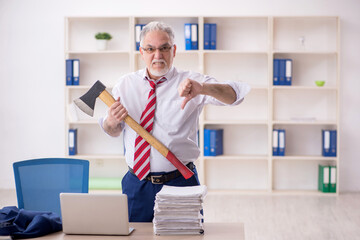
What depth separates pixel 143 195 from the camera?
2.65 meters

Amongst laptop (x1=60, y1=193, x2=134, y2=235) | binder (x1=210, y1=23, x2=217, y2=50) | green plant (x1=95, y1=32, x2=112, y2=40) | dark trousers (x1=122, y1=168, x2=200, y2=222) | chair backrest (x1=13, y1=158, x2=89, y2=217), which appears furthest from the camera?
green plant (x1=95, y1=32, x2=112, y2=40)

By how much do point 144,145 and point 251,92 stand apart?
3.78 metres

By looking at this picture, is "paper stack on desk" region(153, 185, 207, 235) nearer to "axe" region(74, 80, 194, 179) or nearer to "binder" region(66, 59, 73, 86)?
"axe" region(74, 80, 194, 179)

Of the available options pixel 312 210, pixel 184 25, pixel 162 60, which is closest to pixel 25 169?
pixel 162 60

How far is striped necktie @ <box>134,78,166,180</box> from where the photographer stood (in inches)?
104

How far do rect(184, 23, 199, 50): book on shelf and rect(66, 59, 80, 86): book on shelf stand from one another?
1.32m

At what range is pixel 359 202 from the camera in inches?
224

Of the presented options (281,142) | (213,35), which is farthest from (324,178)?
(213,35)

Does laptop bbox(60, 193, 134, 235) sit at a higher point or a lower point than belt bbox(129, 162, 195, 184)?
lower

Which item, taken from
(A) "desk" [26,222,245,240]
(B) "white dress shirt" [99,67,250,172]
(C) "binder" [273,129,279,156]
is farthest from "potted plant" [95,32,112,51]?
(A) "desk" [26,222,245,240]

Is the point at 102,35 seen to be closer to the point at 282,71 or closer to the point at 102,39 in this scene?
the point at 102,39

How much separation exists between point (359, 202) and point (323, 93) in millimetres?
1375

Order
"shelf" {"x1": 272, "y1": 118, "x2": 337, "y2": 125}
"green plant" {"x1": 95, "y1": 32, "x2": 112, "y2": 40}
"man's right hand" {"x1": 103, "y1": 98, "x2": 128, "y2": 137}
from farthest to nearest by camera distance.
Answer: "green plant" {"x1": 95, "y1": 32, "x2": 112, "y2": 40}, "shelf" {"x1": 272, "y1": 118, "x2": 337, "y2": 125}, "man's right hand" {"x1": 103, "y1": 98, "x2": 128, "y2": 137}

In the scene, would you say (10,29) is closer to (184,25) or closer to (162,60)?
(184,25)
